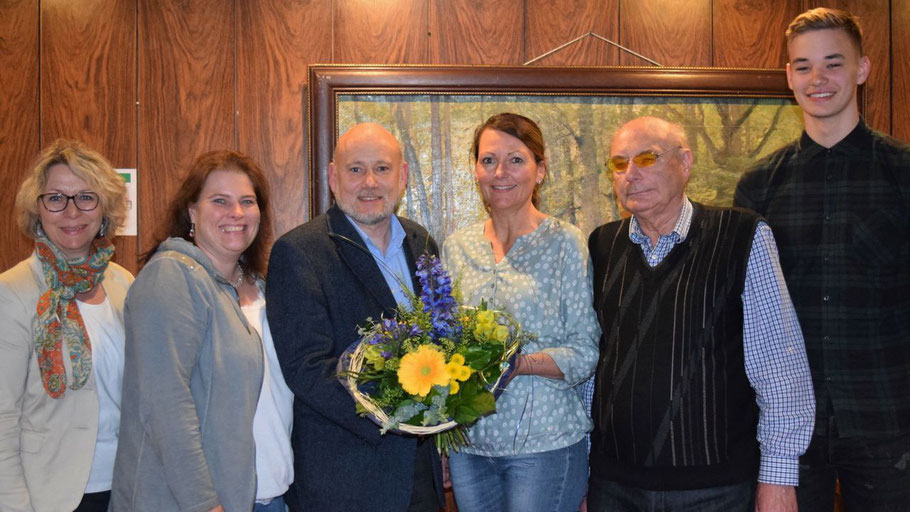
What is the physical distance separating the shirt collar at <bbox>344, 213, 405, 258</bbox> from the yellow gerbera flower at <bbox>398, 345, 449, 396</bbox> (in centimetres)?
67

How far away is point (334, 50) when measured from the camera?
347 cm

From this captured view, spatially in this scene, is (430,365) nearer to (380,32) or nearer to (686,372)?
(686,372)

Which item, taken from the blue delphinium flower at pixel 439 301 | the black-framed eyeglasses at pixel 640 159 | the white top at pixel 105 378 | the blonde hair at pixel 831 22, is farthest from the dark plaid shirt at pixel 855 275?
the white top at pixel 105 378

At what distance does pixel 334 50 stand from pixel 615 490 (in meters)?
2.37

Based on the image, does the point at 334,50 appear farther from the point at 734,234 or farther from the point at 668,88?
the point at 734,234

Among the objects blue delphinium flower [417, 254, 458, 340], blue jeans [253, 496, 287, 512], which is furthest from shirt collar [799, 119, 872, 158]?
blue jeans [253, 496, 287, 512]

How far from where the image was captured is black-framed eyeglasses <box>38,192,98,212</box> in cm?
235

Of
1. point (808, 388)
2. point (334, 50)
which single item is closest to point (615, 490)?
point (808, 388)

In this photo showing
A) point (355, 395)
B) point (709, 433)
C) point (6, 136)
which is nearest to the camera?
point (355, 395)

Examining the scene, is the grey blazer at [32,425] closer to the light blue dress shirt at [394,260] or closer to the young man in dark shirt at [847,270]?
the light blue dress shirt at [394,260]

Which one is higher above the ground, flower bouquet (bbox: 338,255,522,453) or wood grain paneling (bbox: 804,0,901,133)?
wood grain paneling (bbox: 804,0,901,133)

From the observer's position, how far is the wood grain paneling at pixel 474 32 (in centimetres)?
352

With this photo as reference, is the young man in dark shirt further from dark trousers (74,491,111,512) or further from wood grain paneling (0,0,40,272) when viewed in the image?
wood grain paneling (0,0,40,272)

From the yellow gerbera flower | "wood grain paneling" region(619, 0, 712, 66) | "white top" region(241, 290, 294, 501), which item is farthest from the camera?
"wood grain paneling" region(619, 0, 712, 66)
